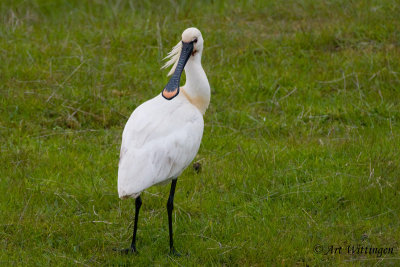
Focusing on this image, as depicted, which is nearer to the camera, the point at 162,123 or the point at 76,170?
the point at 162,123

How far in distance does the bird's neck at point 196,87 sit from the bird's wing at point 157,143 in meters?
0.21

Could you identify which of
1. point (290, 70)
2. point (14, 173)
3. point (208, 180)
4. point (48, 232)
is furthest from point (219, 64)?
point (48, 232)

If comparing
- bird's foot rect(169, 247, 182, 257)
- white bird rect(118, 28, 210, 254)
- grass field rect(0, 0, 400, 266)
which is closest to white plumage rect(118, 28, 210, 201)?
white bird rect(118, 28, 210, 254)

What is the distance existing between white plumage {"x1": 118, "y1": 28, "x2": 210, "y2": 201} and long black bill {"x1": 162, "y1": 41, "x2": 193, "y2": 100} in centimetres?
4

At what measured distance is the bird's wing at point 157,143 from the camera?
4.79 m

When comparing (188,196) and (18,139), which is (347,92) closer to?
(188,196)

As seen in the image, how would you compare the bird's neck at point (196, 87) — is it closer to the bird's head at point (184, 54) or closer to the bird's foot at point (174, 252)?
the bird's head at point (184, 54)

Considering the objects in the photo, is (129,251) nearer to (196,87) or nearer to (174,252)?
(174,252)

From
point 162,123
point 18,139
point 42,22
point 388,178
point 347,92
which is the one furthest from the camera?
point 42,22

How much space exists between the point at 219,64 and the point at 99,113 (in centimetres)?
177

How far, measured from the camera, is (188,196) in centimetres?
602

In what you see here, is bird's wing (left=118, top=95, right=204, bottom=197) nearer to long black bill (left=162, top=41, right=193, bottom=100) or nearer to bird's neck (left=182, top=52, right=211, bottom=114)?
long black bill (left=162, top=41, right=193, bottom=100)

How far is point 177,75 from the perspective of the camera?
18.2ft

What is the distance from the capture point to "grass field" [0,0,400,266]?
17.6ft
